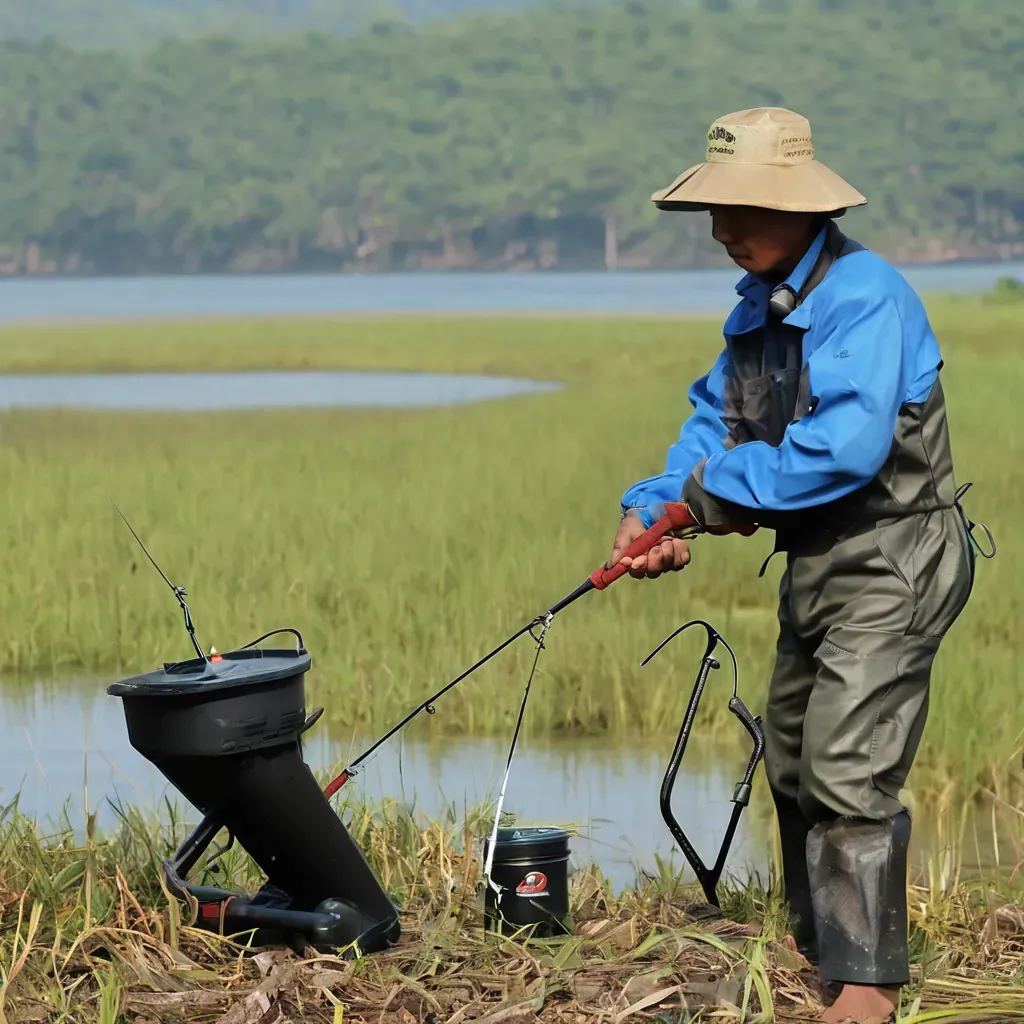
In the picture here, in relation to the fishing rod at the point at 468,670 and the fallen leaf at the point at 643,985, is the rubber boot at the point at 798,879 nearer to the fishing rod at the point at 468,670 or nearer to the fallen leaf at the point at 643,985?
the fishing rod at the point at 468,670

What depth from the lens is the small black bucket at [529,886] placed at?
4.38 m

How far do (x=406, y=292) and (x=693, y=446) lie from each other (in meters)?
81.6

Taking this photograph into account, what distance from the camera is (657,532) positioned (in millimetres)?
4090

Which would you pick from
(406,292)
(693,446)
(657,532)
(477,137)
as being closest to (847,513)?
(657,532)

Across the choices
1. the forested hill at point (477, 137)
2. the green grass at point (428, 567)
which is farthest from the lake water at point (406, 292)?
the green grass at point (428, 567)

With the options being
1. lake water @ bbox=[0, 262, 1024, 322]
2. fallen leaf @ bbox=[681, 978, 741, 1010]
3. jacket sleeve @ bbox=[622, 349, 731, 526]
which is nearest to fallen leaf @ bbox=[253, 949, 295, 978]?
fallen leaf @ bbox=[681, 978, 741, 1010]

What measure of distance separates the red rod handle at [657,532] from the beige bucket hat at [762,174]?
0.57 meters

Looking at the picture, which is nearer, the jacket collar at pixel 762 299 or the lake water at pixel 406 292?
the jacket collar at pixel 762 299

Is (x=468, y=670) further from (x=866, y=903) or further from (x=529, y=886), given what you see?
(x=866, y=903)

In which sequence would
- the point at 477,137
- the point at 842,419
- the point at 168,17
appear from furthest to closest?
the point at 168,17
the point at 477,137
the point at 842,419

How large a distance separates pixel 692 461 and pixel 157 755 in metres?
1.20

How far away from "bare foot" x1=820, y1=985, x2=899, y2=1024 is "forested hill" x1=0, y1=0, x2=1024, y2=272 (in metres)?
86.4

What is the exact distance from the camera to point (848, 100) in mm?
109500

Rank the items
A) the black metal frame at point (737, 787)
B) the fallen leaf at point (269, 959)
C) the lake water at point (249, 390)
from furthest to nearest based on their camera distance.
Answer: the lake water at point (249, 390), the black metal frame at point (737, 787), the fallen leaf at point (269, 959)
